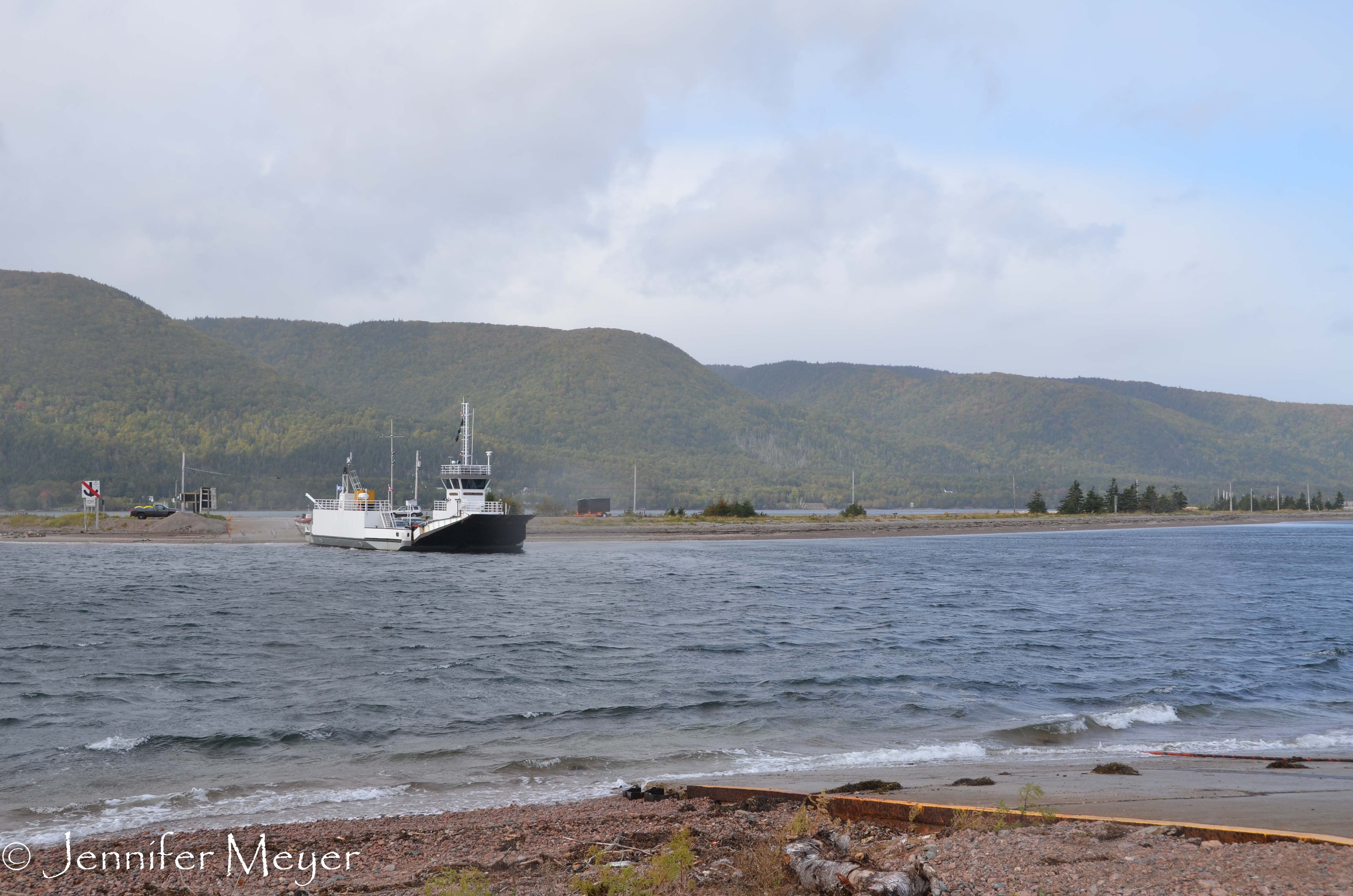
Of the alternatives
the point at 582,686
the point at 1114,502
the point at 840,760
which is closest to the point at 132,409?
the point at 582,686

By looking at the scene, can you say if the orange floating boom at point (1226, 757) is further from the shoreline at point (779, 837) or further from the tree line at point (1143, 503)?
the tree line at point (1143, 503)

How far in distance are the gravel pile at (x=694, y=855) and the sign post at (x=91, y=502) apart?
9089 cm

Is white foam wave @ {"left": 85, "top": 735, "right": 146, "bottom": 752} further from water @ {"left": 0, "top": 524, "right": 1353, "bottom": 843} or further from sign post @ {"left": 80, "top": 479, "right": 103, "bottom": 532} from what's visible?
sign post @ {"left": 80, "top": 479, "right": 103, "bottom": 532}

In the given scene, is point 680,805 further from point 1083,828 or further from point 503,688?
point 503,688

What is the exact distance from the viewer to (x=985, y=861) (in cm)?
636

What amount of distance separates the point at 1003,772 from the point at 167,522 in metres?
90.5

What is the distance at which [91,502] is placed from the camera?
8950 cm

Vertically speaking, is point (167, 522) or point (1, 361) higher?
A: point (1, 361)

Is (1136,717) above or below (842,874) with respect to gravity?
below

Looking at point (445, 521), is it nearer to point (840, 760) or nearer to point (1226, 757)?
point (840, 760)

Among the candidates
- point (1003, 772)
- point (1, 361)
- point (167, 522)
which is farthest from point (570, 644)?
point (1, 361)

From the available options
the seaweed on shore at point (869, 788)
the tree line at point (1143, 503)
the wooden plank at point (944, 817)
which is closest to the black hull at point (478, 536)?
the seaweed on shore at point (869, 788)

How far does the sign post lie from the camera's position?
279 ft

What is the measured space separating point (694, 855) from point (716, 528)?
9152 centimetres
